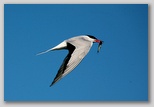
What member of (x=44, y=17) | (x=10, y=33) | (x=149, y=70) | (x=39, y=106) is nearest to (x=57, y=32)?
(x=44, y=17)

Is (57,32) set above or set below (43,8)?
below

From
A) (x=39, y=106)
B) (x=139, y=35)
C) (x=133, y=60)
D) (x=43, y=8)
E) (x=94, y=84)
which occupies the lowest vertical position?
(x=39, y=106)
